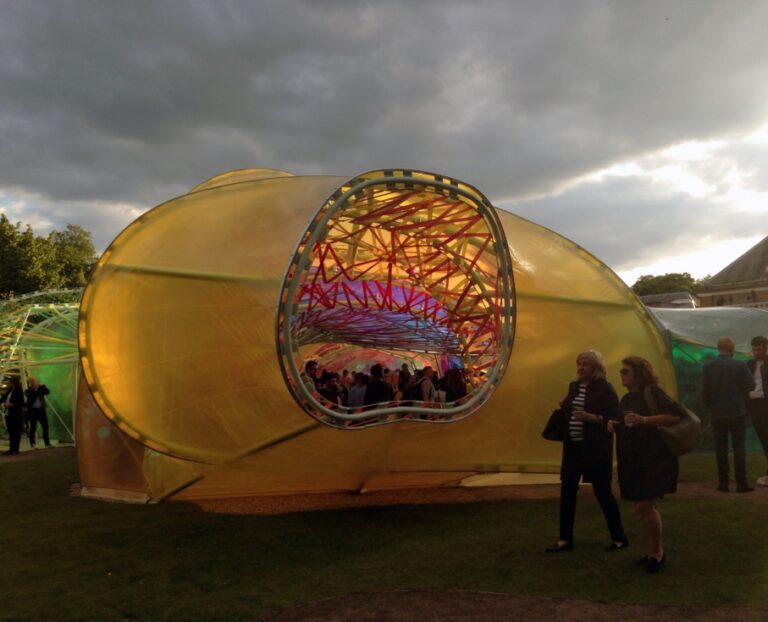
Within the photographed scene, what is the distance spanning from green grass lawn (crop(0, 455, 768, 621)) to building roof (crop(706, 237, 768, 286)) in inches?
1995

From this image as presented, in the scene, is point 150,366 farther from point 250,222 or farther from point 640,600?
point 640,600

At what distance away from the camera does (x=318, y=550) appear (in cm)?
628

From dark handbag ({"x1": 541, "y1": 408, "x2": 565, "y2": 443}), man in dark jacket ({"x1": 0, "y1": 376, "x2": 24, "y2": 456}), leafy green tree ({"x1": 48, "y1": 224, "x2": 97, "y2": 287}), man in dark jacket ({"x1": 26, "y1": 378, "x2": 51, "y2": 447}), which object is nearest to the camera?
dark handbag ({"x1": 541, "y1": 408, "x2": 565, "y2": 443})

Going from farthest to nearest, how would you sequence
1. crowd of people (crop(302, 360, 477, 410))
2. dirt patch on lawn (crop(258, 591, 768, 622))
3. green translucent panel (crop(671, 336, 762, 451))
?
1. green translucent panel (crop(671, 336, 762, 451))
2. crowd of people (crop(302, 360, 477, 410))
3. dirt patch on lawn (crop(258, 591, 768, 622))

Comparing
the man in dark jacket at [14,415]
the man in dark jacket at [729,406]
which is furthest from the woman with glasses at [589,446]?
the man in dark jacket at [14,415]

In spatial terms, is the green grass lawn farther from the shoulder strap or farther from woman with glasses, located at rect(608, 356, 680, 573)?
the shoulder strap

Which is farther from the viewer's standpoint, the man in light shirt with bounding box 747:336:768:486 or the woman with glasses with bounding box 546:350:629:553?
the man in light shirt with bounding box 747:336:768:486

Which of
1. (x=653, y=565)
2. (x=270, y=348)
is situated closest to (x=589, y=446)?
(x=653, y=565)

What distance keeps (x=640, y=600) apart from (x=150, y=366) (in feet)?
15.9

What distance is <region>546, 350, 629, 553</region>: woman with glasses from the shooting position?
18.6 feet

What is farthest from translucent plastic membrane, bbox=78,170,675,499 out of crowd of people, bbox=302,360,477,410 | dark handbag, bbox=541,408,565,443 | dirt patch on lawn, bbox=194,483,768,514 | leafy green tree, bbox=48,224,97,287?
leafy green tree, bbox=48,224,97,287

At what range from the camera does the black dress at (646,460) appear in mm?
5062

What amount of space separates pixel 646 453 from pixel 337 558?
110 inches

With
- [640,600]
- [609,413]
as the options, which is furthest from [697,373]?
[640,600]
